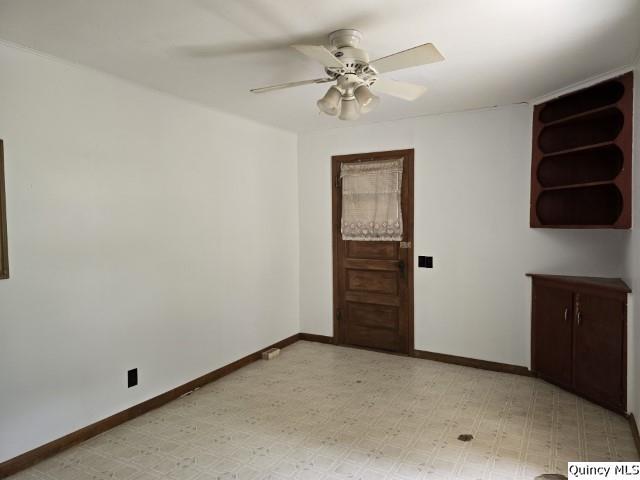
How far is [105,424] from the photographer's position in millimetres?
2768

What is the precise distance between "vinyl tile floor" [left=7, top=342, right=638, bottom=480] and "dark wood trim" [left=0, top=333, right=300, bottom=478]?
5 cm

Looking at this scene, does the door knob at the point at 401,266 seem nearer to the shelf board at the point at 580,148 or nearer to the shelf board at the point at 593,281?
the shelf board at the point at 593,281

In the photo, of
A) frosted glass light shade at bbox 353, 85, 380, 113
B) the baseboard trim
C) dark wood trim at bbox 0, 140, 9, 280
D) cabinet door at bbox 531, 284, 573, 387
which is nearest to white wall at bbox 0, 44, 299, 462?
dark wood trim at bbox 0, 140, 9, 280

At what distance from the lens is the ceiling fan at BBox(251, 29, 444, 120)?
1995mm

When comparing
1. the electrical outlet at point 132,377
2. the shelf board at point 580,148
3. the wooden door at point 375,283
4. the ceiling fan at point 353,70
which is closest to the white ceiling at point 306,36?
the ceiling fan at point 353,70

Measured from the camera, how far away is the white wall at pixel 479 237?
11.6 feet

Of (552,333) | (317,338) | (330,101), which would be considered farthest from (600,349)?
(317,338)

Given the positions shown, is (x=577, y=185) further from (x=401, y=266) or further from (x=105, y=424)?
(x=105, y=424)

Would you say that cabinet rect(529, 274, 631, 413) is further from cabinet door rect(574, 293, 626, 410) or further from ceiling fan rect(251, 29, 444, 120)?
ceiling fan rect(251, 29, 444, 120)

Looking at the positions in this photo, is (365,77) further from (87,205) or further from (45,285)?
(45,285)

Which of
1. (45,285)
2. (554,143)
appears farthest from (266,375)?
(554,143)

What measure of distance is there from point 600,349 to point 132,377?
10.9 feet

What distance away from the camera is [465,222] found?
389cm

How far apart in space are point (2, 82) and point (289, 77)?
1.62m
